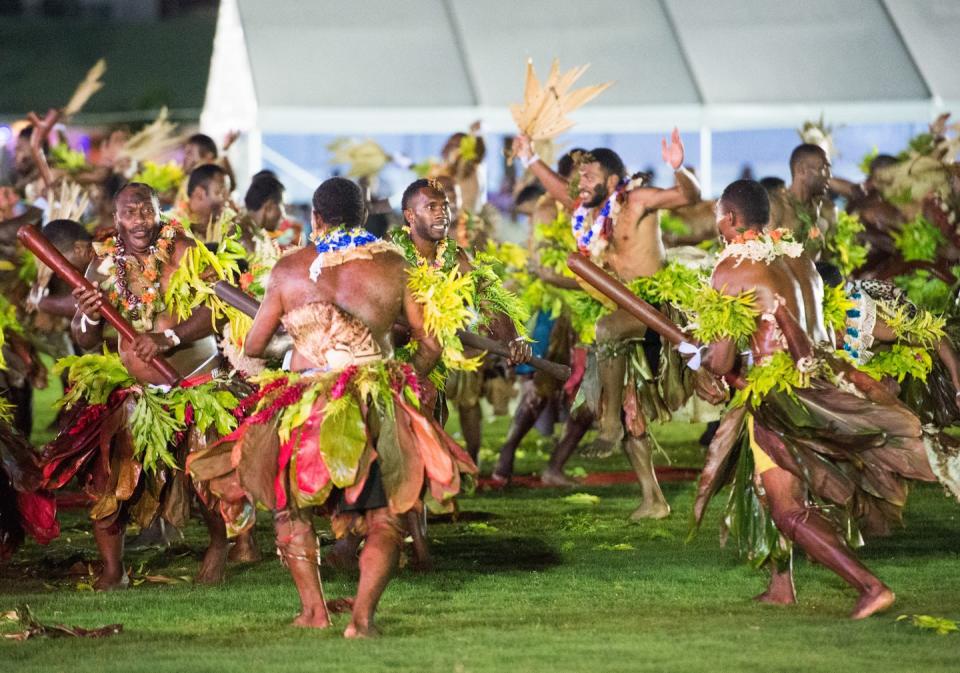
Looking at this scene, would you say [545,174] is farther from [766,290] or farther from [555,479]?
[766,290]

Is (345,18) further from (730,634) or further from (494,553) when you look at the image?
(730,634)

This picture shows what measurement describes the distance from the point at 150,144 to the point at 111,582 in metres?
6.42

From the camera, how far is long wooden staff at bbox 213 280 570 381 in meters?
6.57

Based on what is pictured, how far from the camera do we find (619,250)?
30.7 feet

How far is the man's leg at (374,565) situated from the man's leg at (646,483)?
3.39 m

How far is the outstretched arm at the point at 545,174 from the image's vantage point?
32.1 ft

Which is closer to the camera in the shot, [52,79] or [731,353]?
[731,353]

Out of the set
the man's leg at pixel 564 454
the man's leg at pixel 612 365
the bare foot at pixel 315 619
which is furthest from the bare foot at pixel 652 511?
the bare foot at pixel 315 619

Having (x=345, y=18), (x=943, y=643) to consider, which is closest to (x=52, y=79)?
(x=345, y=18)

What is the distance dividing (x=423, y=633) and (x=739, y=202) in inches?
86.3

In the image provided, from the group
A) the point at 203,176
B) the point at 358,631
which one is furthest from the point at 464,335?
the point at 203,176

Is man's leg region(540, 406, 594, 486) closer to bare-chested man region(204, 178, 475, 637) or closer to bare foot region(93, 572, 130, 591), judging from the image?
bare foot region(93, 572, 130, 591)

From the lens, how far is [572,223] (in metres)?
9.84

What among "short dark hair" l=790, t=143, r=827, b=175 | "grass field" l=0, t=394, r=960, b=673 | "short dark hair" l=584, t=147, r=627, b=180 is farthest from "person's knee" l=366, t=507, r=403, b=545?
"short dark hair" l=790, t=143, r=827, b=175
